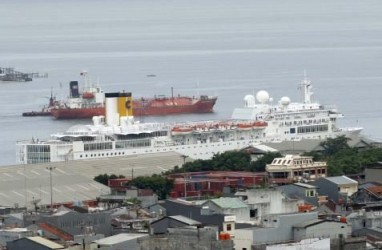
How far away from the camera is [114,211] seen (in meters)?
33.3

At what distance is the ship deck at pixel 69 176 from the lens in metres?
39.4

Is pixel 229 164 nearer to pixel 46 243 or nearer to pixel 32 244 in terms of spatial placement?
pixel 46 243

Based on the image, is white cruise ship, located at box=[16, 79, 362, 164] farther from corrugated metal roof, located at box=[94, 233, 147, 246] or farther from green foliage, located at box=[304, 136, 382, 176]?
corrugated metal roof, located at box=[94, 233, 147, 246]

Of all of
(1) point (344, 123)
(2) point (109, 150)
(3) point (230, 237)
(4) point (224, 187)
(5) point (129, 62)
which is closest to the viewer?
(3) point (230, 237)

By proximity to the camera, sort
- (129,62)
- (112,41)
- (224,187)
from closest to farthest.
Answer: (224,187) < (129,62) < (112,41)

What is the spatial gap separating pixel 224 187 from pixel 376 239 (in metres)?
10.9

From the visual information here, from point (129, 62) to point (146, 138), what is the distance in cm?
5321

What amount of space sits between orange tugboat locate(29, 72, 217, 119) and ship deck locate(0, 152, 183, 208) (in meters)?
26.8

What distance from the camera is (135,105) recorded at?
73.9m

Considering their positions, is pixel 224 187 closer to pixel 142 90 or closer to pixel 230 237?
pixel 230 237

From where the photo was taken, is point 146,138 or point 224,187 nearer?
point 224,187

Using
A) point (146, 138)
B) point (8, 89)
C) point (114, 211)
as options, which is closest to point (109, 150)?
point (146, 138)

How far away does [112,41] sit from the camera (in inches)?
5404

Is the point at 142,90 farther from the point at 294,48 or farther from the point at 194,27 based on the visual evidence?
the point at 194,27
